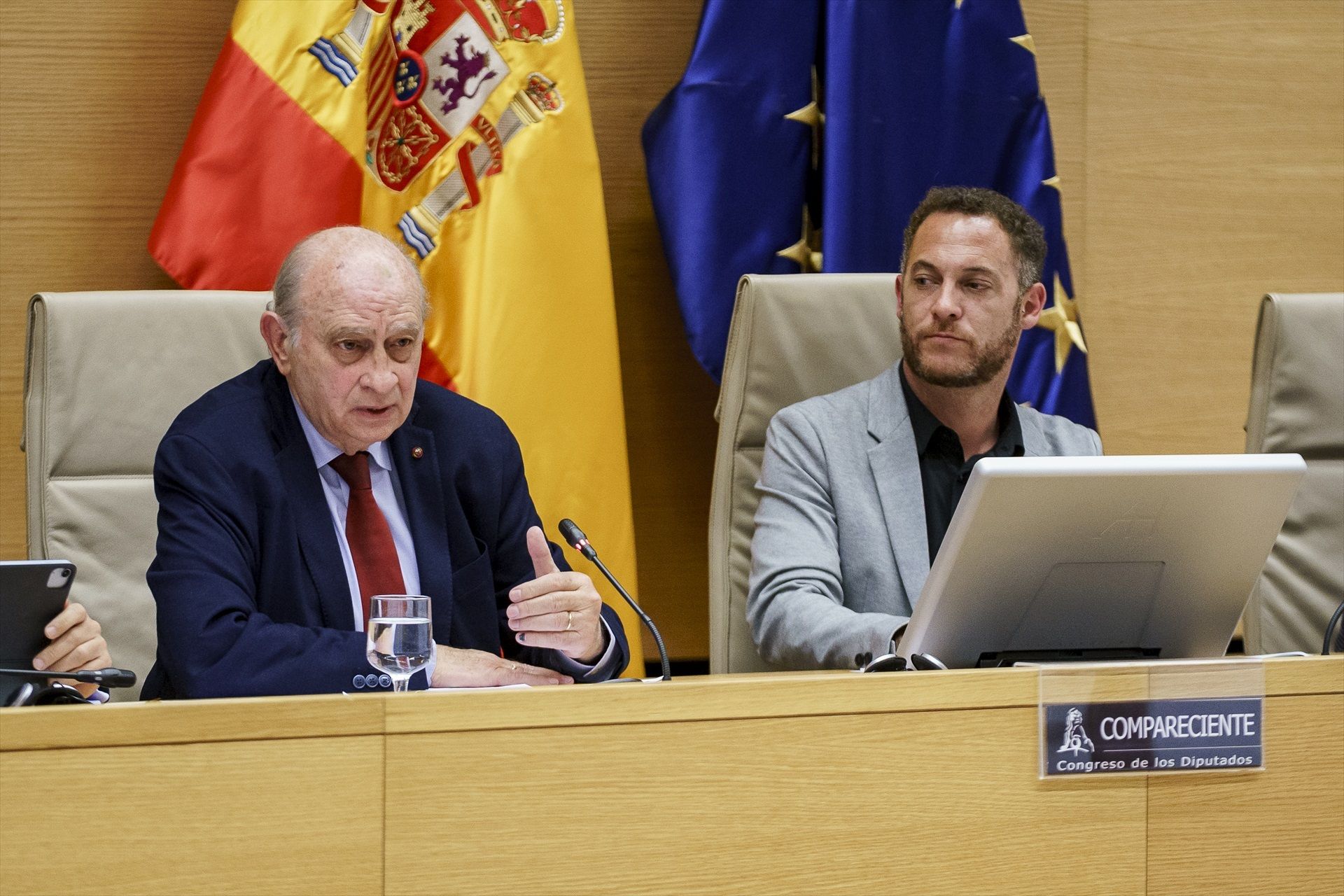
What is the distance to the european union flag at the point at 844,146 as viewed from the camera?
8.15 feet

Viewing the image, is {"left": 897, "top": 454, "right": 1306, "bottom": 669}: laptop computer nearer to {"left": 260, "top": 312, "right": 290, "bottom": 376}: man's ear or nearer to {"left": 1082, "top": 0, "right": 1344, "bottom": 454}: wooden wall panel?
{"left": 260, "top": 312, "right": 290, "bottom": 376}: man's ear

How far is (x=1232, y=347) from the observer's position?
9.90ft

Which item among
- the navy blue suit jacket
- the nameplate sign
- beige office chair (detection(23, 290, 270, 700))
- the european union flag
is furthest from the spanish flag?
the nameplate sign

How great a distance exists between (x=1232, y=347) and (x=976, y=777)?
2167 millimetres

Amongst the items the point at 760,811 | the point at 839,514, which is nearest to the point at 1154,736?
the point at 760,811

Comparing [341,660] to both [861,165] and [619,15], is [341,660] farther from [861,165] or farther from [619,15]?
[619,15]

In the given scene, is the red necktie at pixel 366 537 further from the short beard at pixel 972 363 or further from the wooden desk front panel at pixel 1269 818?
the wooden desk front panel at pixel 1269 818

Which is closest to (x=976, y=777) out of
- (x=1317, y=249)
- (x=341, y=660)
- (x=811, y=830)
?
(x=811, y=830)

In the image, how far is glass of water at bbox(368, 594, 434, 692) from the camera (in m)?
1.25

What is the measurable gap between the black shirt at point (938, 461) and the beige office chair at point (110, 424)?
1.01 metres

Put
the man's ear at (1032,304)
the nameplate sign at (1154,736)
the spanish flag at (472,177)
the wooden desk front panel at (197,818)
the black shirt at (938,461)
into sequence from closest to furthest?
the wooden desk front panel at (197,818) < the nameplate sign at (1154,736) < the black shirt at (938,461) < the man's ear at (1032,304) < the spanish flag at (472,177)

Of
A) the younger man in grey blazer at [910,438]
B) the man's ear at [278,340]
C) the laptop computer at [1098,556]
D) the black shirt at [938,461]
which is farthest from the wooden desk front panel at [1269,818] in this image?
the man's ear at [278,340]

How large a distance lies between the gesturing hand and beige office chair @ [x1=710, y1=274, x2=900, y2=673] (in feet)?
1.48

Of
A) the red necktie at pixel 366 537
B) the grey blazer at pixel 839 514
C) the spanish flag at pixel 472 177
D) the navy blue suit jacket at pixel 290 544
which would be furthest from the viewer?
the spanish flag at pixel 472 177
